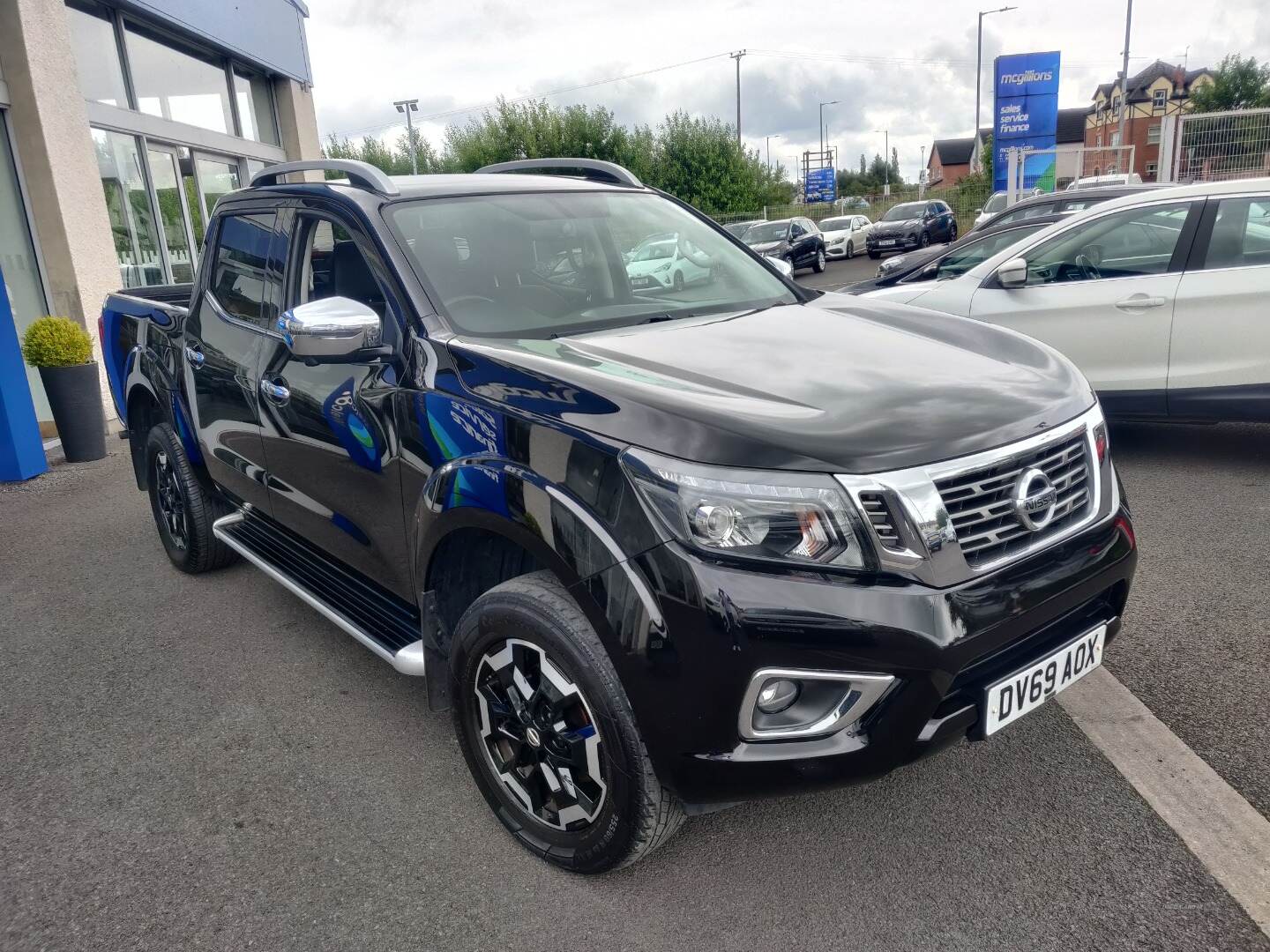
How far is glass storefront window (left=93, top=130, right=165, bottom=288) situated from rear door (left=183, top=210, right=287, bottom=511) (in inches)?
286

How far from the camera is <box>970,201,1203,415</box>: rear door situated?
219 inches

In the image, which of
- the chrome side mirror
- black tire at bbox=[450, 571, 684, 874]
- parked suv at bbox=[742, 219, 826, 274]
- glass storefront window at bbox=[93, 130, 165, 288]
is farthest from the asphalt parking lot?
parked suv at bbox=[742, 219, 826, 274]

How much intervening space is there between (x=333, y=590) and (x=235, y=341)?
1.14 metres

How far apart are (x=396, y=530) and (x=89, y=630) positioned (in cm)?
225

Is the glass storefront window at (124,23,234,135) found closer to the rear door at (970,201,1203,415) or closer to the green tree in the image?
the rear door at (970,201,1203,415)

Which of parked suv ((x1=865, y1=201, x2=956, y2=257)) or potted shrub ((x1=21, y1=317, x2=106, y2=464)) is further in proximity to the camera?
parked suv ((x1=865, y1=201, x2=956, y2=257))

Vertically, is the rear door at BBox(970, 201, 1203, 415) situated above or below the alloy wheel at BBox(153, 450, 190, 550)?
above

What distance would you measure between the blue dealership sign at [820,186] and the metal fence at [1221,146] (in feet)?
155

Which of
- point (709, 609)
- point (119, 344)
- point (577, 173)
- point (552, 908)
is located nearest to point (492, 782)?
point (552, 908)

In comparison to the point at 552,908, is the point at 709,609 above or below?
above

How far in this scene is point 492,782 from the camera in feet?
8.52

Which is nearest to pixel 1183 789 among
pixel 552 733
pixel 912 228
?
pixel 552 733

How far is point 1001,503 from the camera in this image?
216cm

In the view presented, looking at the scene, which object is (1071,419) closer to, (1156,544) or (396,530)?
(396,530)
